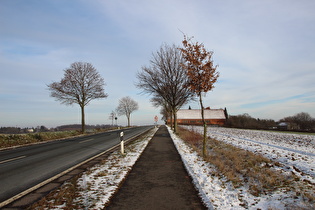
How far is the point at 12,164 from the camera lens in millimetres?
7227

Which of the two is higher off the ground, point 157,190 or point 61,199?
point 61,199

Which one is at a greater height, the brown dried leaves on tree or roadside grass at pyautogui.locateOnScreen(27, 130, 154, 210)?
the brown dried leaves on tree

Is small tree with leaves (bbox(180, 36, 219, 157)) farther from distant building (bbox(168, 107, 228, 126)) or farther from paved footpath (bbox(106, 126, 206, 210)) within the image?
distant building (bbox(168, 107, 228, 126))

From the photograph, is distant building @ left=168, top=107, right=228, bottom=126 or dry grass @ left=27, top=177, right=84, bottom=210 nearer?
dry grass @ left=27, top=177, right=84, bottom=210

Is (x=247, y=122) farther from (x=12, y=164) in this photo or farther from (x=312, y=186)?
(x=12, y=164)

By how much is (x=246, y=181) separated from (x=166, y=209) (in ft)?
9.72

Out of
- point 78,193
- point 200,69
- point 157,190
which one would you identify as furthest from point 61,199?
point 200,69

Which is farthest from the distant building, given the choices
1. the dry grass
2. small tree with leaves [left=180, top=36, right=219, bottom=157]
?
the dry grass

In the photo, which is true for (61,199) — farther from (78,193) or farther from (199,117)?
(199,117)

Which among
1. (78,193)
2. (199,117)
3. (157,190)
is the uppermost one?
(199,117)

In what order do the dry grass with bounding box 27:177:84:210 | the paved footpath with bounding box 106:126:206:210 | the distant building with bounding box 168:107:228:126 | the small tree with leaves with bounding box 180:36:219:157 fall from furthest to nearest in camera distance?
the distant building with bounding box 168:107:228:126 → the small tree with leaves with bounding box 180:36:219:157 → the paved footpath with bounding box 106:126:206:210 → the dry grass with bounding box 27:177:84:210

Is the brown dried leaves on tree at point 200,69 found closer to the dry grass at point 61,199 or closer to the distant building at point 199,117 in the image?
the dry grass at point 61,199

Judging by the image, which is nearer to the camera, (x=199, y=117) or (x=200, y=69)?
(x=200, y=69)

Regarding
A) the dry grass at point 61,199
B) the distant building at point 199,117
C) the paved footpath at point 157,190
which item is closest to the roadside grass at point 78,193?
the dry grass at point 61,199
